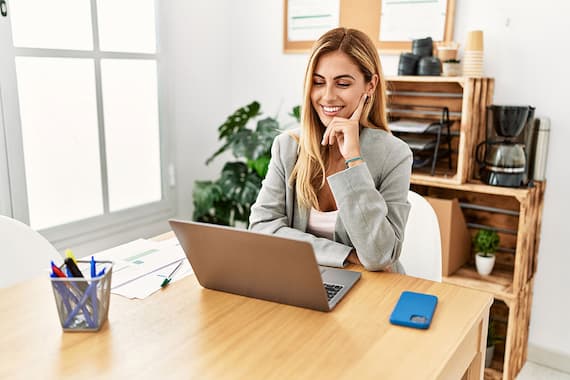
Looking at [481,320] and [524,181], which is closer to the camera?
[481,320]

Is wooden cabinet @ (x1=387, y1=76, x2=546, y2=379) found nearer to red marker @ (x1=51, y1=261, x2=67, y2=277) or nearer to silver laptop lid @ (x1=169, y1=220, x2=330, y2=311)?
silver laptop lid @ (x1=169, y1=220, x2=330, y2=311)

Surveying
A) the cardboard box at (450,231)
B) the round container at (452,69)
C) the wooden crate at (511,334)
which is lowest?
the wooden crate at (511,334)

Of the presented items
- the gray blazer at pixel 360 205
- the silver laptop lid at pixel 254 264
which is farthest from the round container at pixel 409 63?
the silver laptop lid at pixel 254 264

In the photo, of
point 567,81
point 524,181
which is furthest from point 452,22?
point 524,181

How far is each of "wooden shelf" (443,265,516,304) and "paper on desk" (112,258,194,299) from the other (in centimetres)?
130

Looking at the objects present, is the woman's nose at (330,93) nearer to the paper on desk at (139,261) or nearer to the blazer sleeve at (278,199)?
the blazer sleeve at (278,199)

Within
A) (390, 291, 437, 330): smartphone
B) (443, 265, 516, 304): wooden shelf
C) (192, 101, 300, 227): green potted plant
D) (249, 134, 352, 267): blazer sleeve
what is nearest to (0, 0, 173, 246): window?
(192, 101, 300, 227): green potted plant

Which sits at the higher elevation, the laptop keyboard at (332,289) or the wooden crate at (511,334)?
the laptop keyboard at (332,289)

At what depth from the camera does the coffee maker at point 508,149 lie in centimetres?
214

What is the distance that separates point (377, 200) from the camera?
137 centimetres

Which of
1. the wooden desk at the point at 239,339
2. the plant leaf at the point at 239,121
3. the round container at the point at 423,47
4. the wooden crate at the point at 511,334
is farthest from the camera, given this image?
the plant leaf at the point at 239,121

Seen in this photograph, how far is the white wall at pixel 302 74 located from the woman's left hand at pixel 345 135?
1113 millimetres

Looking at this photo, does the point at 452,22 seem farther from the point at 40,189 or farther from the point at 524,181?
the point at 40,189

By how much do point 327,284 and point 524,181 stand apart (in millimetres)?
1312
